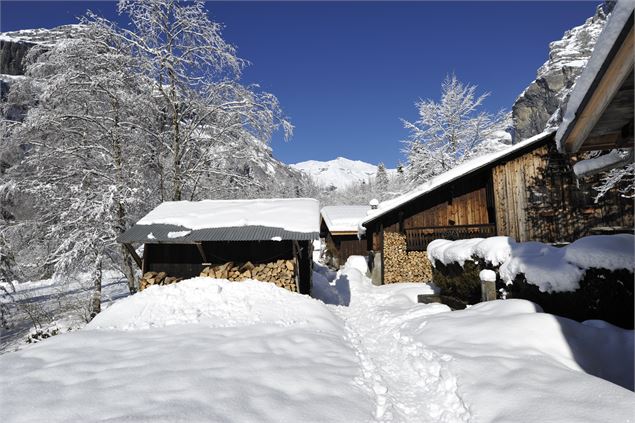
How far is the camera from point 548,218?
13664mm

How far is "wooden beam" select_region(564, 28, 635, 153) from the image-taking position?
9.17 ft

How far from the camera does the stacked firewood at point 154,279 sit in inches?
458

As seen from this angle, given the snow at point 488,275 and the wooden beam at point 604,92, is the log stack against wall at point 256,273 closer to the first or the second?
the snow at point 488,275

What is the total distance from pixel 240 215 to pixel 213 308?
3770 millimetres

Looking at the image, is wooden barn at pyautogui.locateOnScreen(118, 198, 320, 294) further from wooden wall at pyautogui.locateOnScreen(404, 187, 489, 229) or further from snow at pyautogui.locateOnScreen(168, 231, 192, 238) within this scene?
wooden wall at pyautogui.locateOnScreen(404, 187, 489, 229)

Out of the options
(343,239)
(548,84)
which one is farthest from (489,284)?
(548,84)

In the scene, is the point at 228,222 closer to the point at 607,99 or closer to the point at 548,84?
the point at 607,99

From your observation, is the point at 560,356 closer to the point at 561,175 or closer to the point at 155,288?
the point at 155,288

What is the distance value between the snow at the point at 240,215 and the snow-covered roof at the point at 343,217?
14.7 m

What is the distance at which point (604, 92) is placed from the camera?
3334 millimetres

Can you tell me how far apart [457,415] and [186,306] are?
7.23 metres

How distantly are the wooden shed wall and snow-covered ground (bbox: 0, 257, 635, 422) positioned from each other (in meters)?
7.72

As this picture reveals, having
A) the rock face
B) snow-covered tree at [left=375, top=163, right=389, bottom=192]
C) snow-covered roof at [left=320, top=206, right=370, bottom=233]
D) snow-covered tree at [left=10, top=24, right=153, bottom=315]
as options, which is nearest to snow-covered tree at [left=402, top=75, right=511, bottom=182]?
snow-covered roof at [left=320, top=206, right=370, bottom=233]

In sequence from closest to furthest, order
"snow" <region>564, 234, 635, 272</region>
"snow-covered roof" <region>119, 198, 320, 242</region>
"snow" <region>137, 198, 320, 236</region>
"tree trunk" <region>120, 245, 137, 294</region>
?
"snow" <region>564, 234, 635, 272</region>, "snow-covered roof" <region>119, 198, 320, 242</region>, "snow" <region>137, 198, 320, 236</region>, "tree trunk" <region>120, 245, 137, 294</region>
